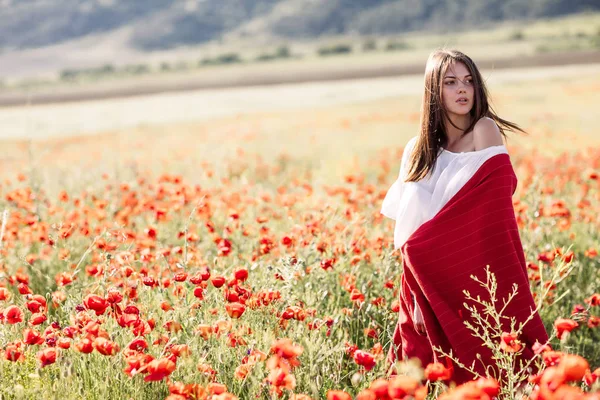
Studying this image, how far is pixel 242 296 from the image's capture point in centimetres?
275

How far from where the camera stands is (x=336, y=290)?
3629 mm

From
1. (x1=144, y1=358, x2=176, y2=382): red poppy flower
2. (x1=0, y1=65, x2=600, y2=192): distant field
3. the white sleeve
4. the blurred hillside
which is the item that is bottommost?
(x1=0, y1=65, x2=600, y2=192): distant field

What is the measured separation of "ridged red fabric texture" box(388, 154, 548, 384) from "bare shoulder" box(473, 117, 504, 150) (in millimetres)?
105

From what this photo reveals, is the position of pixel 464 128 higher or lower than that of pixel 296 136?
higher

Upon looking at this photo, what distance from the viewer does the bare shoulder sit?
291 centimetres

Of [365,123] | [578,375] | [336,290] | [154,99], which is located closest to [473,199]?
[336,290]

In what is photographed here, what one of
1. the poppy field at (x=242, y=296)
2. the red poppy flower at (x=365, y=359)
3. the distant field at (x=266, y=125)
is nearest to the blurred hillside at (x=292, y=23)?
the distant field at (x=266, y=125)

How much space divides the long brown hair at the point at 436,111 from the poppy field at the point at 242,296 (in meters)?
0.59

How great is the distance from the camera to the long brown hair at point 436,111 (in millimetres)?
3043

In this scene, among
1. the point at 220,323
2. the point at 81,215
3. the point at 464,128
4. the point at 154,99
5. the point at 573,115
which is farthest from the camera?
the point at 154,99

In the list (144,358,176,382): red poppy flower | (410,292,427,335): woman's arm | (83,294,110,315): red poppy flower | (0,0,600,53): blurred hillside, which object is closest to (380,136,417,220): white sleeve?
(410,292,427,335): woman's arm

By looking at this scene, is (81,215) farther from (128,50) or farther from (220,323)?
(128,50)

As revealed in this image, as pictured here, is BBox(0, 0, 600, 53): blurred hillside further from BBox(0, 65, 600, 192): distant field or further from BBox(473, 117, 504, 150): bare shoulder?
BBox(473, 117, 504, 150): bare shoulder

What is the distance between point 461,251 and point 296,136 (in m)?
Result: 11.1
